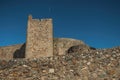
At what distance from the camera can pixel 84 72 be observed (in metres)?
6.70

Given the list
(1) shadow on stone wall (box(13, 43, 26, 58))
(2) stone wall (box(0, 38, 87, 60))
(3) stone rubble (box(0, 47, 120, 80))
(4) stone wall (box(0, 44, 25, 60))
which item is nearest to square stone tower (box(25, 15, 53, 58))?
(2) stone wall (box(0, 38, 87, 60))

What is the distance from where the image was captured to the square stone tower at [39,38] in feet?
74.7

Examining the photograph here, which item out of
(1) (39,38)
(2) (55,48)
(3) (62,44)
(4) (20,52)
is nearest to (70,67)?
(1) (39,38)

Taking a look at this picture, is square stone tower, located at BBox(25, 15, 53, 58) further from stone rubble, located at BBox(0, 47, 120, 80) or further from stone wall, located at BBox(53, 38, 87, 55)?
stone rubble, located at BBox(0, 47, 120, 80)

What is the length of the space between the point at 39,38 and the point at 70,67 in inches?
649

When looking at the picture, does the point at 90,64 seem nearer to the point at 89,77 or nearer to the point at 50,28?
the point at 89,77

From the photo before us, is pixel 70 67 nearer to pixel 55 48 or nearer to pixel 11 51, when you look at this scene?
pixel 55 48

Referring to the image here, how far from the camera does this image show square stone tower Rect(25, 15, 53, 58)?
74.7ft

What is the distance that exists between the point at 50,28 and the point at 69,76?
17.2 meters

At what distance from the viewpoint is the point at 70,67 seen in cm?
684

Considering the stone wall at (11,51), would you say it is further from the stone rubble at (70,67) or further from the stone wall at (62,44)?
the stone rubble at (70,67)

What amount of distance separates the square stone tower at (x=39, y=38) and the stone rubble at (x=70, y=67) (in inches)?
613

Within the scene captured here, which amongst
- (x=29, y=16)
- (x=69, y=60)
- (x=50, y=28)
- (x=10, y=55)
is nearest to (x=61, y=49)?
(x=50, y=28)

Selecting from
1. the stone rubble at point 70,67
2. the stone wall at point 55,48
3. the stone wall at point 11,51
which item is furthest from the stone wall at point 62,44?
the stone rubble at point 70,67
